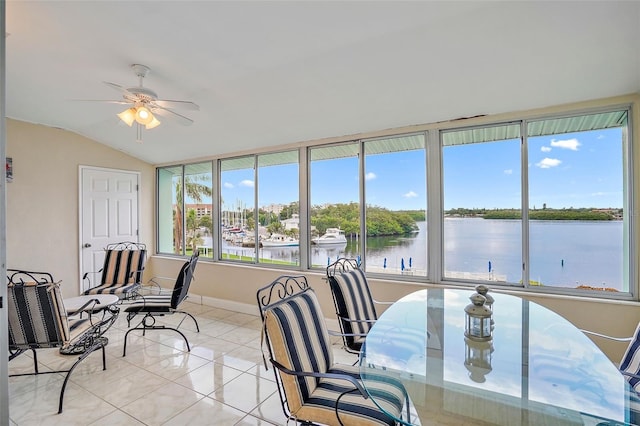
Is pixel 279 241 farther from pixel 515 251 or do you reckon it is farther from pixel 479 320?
pixel 479 320

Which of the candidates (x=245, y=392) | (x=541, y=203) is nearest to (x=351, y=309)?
(x=245, y=392)

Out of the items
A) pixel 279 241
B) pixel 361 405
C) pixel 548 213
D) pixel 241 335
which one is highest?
pixel 548 213

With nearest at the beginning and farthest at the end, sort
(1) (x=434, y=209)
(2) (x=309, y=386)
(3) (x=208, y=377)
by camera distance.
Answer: (2) (x=309, y=386) → (3) (x=208, y=377) → (1) (x=434, y=209)

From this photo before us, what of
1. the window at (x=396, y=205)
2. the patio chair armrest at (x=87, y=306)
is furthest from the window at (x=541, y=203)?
the patio chair armrest at (x=87, y=306)

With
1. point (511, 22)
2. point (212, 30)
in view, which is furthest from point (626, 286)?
point (212, 30)

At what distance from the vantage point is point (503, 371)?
1.45 metres

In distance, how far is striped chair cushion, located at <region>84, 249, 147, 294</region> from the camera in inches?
170

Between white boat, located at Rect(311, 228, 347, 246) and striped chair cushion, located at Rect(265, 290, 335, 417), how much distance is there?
2.24m

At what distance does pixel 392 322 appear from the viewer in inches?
80.5

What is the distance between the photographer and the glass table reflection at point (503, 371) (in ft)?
3.99

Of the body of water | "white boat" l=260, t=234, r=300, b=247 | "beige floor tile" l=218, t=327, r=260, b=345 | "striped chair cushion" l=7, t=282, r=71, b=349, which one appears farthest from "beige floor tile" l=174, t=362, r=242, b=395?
the body of water

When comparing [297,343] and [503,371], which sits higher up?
[297,343]

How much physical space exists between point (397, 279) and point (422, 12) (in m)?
2.58

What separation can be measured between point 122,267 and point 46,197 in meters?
1.42
